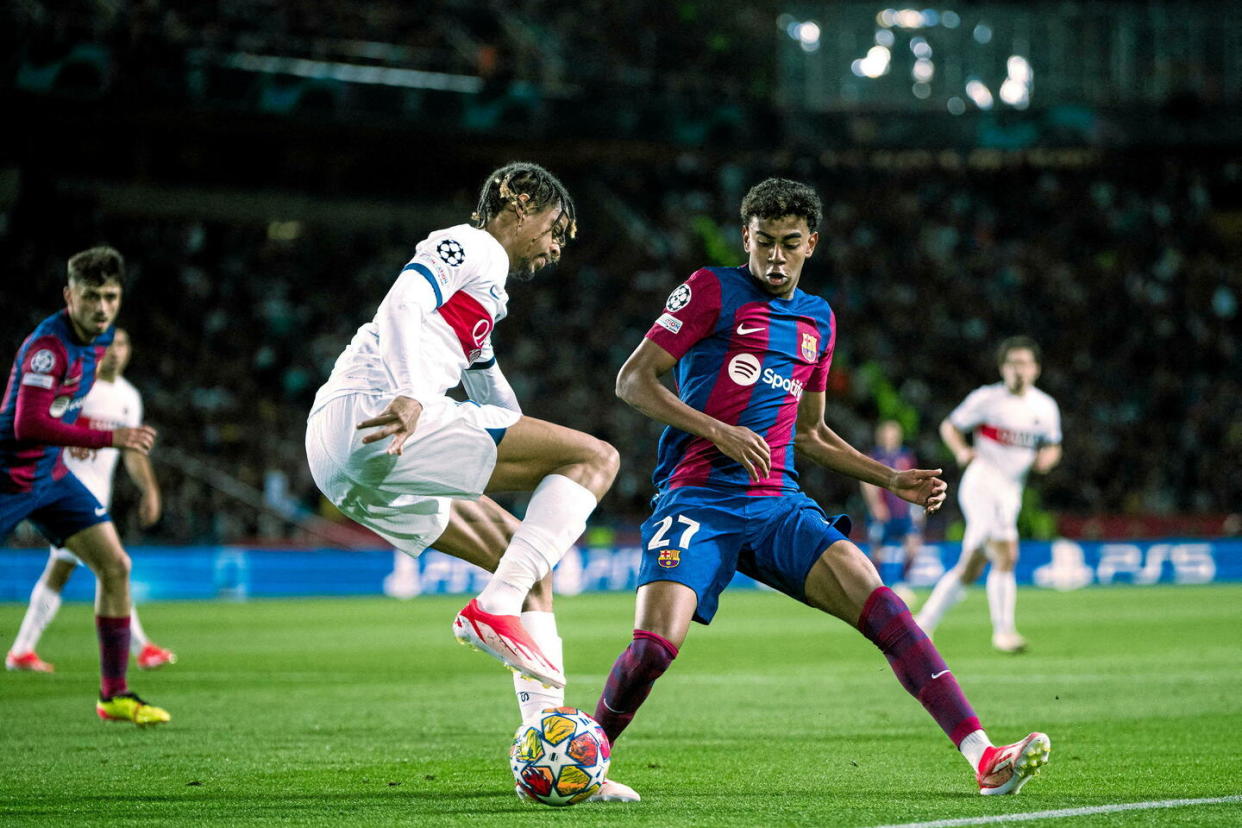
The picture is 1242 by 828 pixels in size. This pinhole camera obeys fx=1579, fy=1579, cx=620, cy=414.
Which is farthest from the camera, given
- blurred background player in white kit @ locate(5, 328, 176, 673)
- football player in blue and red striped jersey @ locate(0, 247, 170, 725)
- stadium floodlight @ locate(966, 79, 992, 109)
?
stadium floodlight @ locate(966, 79, 992, 109)

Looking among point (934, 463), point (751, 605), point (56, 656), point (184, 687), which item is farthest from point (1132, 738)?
point (934, 463)

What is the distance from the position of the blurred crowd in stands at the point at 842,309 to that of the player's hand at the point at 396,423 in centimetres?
1668

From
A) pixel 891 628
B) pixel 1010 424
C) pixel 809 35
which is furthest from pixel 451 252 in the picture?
pixel 809 35

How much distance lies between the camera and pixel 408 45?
27641 millimetres

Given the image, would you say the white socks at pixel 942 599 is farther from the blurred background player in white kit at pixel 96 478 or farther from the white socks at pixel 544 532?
the white socks at pixel 544 532

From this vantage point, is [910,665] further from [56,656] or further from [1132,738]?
[56,656]

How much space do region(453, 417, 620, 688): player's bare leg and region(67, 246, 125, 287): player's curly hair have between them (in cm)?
317

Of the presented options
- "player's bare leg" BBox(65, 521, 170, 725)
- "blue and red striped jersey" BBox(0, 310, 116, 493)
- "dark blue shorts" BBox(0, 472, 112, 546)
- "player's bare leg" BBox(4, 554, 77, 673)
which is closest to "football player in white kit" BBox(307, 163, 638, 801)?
"blue and red striped jersey" BBox(0, 310, 116, 493)

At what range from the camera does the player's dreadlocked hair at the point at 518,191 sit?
560 centimetres

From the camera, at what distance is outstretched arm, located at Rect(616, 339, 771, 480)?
5.29m

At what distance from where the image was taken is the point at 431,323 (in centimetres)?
538

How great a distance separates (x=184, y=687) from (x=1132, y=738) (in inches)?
230

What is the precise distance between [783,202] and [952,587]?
7.69 meters

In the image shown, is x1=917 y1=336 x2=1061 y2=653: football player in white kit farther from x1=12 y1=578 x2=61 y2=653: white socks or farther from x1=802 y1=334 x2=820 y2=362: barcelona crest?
x1=802 y1=334 x2=820 y2=362: barcelona crest
